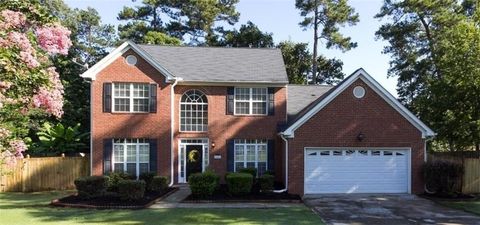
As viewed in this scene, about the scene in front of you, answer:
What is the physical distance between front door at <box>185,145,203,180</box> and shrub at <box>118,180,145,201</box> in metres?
6.12

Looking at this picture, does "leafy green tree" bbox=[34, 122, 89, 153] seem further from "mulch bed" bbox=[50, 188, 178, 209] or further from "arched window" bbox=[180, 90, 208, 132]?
"mulch bed" bbox=[50, 188, 178, 209]

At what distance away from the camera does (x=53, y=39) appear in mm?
7488

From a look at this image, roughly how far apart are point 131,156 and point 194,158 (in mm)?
2980

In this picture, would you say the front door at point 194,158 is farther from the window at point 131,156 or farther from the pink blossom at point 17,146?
the pink blossom at point 17,146

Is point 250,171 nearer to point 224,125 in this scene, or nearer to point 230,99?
point 224,125

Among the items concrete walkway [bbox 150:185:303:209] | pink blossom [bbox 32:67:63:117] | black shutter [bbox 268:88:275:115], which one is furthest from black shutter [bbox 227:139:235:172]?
pink blossom [bbox 32:67:63:117]

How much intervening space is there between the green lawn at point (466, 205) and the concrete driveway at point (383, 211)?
50cm

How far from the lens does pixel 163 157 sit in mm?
22531

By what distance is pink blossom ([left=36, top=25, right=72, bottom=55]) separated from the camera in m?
7.48

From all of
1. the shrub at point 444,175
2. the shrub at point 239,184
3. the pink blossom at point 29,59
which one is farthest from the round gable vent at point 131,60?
the pink blossom at point 29,59

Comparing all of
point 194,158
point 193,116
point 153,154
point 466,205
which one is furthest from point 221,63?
point 466,205

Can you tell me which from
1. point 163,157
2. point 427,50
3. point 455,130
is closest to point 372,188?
point 455,130

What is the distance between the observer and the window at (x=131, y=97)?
73.4 feet

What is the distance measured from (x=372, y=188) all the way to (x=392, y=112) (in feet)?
10.7
